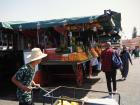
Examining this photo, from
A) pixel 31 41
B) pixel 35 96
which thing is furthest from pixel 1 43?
pixel 35 96

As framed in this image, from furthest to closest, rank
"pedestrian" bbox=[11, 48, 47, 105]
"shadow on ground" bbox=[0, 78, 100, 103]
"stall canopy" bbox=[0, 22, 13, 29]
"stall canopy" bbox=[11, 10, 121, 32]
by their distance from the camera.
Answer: "stall canopy" bbox=[0, 22, 13, 29] → "stall canopy" bbox=[11, 10, 121, 32] → "shadow on ground" bbox=[0, 78, 100, 103] → "pedestrian" bbox=[11, 48, 47, 105]

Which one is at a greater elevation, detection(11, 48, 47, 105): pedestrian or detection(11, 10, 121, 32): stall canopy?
detection(11, 10, 121, 32): stall canopy

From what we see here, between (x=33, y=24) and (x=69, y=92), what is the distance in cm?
322

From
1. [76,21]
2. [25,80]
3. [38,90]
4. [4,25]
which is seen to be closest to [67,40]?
[76,21]

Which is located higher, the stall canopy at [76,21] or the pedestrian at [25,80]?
the stall canopy at [76,21]

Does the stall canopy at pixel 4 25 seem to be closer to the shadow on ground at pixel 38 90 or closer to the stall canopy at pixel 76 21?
the stall canopy at pixel 76 21

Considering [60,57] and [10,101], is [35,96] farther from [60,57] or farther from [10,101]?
[60,57]

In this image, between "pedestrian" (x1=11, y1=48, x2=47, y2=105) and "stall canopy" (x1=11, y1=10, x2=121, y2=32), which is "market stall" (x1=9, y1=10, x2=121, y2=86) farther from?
"pedestrian" (x1=11, y1=48, x2=47, y2=105)

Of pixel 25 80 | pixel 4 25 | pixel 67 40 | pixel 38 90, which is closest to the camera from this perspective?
pixel 25 80

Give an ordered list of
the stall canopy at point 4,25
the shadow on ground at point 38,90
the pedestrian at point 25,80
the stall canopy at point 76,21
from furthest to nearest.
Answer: the stall canopy at point 4,25
the stall canopy at point 76,21
the shadow on ground at point 38,90
the pedestrian at point 25,80

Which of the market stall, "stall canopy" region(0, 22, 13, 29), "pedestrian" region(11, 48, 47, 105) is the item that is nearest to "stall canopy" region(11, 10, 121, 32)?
the market stall

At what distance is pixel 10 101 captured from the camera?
9.30 metres

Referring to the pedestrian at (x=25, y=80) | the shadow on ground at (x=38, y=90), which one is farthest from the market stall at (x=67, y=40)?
the pedestrian at (x=25, y=80)

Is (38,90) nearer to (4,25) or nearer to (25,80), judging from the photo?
(4,25)
